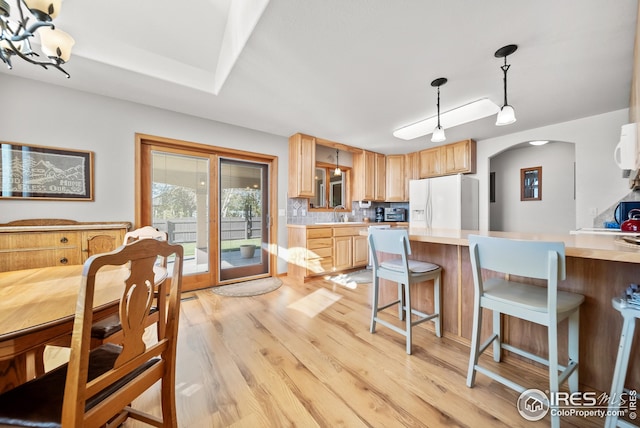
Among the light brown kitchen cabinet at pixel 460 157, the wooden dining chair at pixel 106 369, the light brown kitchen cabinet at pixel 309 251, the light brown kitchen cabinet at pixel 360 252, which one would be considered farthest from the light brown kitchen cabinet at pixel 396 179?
the wooden dining chair at pixel 106 369

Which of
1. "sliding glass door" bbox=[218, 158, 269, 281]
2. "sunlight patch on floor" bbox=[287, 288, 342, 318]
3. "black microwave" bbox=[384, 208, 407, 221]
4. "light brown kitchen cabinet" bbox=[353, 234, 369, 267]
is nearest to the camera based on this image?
"sunlight patch on floor" bbox=[287, 288, 342, 318]

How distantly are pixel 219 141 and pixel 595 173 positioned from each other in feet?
16.7

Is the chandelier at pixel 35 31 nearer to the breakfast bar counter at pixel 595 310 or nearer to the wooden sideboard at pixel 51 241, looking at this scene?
the wooden sideboard at pixel 51 241

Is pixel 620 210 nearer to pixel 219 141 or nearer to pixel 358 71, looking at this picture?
pixel 358 71

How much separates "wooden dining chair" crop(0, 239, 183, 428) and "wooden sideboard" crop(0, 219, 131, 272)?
1691mm

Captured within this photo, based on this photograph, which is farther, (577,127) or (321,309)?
(577,127)

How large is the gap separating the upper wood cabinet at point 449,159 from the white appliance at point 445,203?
30 cm

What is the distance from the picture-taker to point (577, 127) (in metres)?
3.28

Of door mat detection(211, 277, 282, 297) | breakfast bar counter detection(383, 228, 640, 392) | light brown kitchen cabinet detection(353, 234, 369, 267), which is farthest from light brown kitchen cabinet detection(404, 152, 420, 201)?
breakfast bar counter detection(383, 228, 640, 392)

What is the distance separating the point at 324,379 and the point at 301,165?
9.95 ft

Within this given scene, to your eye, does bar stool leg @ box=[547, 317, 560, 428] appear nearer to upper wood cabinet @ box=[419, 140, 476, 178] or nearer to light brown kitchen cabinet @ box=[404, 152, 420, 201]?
upper wood cabinet @ box=[419, 140, 476, 178]

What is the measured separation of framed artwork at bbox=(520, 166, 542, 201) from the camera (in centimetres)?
440

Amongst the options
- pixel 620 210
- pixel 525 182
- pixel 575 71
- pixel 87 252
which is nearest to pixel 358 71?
pixel 575 71

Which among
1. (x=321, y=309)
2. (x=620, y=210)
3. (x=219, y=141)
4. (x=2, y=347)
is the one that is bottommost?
(x=321, y=309)
